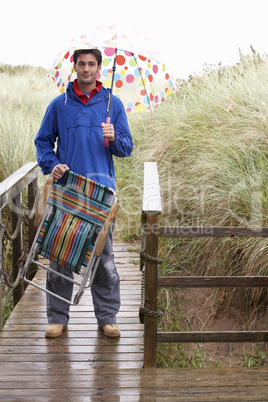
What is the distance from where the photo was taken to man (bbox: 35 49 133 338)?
3537mm

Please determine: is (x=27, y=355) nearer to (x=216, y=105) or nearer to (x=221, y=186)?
(x=221, y=186)

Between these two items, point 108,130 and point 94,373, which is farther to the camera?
point 108,130

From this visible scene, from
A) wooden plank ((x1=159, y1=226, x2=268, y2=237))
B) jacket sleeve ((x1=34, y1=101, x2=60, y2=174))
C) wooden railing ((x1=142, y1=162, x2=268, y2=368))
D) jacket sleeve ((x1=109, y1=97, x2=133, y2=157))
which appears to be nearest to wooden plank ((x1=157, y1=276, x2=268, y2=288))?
wooden railing ((x1=142, y1=162, x2=268, y2=368))

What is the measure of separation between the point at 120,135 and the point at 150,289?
104cm

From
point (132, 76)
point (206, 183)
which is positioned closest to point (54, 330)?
point (132, 76)

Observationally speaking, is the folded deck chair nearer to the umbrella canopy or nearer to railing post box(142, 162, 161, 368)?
railing post box(142, 162, 161, 368)

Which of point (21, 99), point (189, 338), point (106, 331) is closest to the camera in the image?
point (189, 338)

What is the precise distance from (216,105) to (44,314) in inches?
178

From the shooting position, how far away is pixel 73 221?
362 centimetres

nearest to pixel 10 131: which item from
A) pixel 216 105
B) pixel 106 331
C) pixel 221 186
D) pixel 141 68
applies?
pixel 216 105

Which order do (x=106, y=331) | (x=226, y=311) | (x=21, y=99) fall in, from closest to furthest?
1. (x=106, y=331)
2. (x=226, y=311)
3. (x=21, y=99)

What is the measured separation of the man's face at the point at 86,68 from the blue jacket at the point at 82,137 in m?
0.14

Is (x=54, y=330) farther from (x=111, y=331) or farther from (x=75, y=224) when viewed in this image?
(x=75, y=224)

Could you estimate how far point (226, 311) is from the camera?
5195 millimetres
